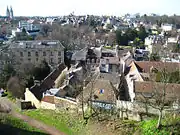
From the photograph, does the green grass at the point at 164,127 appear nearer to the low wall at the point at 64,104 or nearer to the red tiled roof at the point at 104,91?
the red tiled roof at the point at 104,91

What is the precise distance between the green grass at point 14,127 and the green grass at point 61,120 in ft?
4.25

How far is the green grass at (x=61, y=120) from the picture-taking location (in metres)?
16.9

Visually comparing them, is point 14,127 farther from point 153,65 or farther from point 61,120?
point 153,65

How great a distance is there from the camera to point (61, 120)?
18.2m

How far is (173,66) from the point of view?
90.5ft

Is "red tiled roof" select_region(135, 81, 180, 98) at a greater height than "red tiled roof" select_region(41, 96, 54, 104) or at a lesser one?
greater

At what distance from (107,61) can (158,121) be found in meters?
16.5

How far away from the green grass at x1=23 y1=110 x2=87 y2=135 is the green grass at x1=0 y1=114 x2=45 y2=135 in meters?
1.30

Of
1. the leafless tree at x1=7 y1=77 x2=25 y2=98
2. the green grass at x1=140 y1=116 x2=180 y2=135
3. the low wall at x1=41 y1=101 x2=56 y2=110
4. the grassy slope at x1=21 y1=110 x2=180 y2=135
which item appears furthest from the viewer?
the leafless tree at x1=7 y1=77 x2=25 y2=98

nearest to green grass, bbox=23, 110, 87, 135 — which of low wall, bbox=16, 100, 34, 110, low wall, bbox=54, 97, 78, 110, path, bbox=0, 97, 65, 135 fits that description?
path, bbox=0, 97, 65, 135

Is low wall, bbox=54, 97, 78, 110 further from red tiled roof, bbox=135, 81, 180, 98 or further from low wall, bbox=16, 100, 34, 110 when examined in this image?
red tiled roof, bbox=135, 81, 180, 98

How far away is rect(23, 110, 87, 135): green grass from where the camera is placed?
1695 centimetres

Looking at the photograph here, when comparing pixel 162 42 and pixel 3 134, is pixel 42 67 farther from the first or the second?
pixel 162 42

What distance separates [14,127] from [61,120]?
11.5 feet
